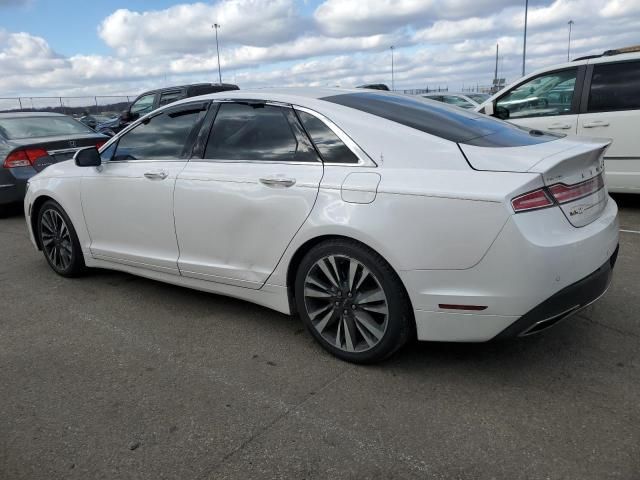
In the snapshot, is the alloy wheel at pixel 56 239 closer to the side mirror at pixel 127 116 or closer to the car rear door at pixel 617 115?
the car rear door at pixel 617 115

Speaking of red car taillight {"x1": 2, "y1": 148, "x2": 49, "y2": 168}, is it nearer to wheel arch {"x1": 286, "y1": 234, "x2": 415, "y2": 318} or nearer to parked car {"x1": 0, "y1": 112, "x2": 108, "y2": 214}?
parked car {"x1": 0, "y1": 112, "x2": 108, "y2": 214}

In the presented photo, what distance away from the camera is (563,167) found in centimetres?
274

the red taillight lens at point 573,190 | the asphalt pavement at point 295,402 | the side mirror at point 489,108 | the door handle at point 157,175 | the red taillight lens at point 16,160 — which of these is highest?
the side mirror at point 489,108

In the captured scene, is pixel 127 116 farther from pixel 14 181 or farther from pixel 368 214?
pixel 368 214

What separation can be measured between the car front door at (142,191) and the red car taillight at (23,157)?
12.7 feet

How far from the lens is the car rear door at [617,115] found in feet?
20.1

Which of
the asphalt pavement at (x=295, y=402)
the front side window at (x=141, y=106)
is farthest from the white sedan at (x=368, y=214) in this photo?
the front side window at (x=141, y=106)

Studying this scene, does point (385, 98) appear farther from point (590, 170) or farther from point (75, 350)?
point (75, 350)

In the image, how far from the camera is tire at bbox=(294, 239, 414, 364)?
2887 mm

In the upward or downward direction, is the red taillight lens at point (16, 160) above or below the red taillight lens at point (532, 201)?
below

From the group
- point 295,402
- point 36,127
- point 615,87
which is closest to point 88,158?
point 295,402

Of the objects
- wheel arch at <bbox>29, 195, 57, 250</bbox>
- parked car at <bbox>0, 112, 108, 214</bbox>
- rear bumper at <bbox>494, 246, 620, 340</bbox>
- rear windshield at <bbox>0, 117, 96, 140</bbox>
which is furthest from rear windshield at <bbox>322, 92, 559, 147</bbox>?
rear windshield at <bbox>0, 117, 96, 140</bbox>

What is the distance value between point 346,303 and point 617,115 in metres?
4.71

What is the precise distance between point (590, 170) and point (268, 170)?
1781 millimetres
